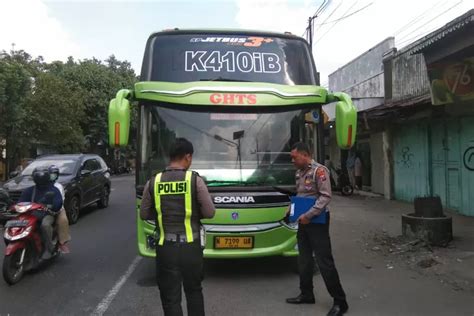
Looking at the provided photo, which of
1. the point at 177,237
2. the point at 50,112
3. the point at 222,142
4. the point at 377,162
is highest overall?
the point at 50,112

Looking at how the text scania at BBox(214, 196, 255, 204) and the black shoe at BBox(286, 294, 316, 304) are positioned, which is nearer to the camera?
the black shoe at BBox(286, 294, 316, 304)

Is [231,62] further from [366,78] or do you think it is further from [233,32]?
[366,78]

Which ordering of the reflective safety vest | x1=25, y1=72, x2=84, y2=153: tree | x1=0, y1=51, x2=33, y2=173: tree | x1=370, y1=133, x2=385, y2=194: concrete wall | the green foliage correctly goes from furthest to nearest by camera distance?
x1=25, y1=72, x2=84, y2=153: tree, the green foliage, x1=0, y1=51, x2=33, y2=173: tree, x1=370, y1=133, x2=385, y2=194: concrete wall, the reflective safety vest

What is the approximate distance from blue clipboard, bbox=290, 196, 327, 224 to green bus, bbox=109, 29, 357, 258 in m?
0.77

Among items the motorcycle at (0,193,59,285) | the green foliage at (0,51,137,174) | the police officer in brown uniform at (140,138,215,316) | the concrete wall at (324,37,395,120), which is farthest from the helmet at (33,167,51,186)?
the concrete wall at (324,37,395,120)

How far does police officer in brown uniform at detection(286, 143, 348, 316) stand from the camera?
514 cm

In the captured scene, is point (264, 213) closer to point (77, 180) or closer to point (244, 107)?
point (244, 107)

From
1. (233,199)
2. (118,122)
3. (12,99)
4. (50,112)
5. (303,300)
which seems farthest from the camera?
(50,112)

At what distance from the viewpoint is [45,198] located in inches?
281

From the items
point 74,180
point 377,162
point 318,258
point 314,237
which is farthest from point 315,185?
point 377,162

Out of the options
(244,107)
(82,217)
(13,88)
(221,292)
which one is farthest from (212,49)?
(13,88)

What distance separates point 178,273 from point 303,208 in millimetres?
1841

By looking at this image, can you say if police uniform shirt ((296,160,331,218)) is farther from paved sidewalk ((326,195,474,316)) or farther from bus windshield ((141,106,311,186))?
paved sidewalk ((326,195,474,316))

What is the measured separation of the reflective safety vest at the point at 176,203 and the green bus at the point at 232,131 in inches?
80.8
